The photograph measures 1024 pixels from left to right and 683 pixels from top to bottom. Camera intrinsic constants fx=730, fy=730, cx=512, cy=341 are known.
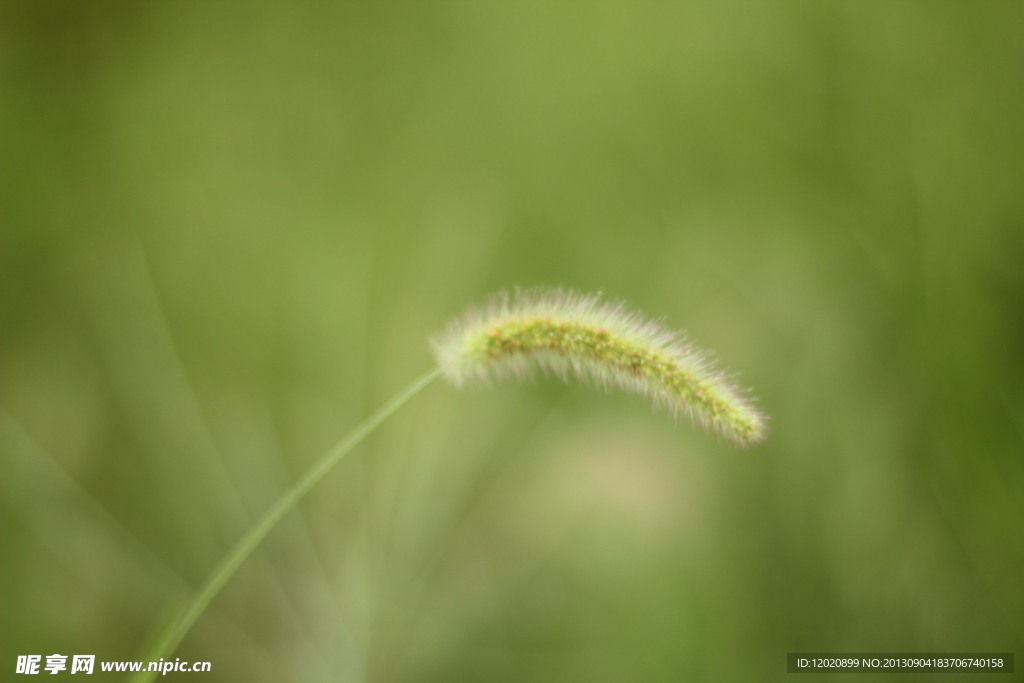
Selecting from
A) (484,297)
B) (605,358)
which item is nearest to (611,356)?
(605,358)

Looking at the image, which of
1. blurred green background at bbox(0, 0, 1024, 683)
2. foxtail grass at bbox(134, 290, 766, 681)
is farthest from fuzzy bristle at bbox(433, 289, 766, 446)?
blurred green background at bbox(0, 0, 1024, 683)

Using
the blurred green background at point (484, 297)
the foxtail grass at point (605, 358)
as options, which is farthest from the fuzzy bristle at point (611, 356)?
the blurred green background at point (484, 297)

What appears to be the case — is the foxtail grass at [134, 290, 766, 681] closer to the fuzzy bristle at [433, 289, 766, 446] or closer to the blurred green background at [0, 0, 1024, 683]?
the fuzzy bristle at [433, 289, 766, 446]

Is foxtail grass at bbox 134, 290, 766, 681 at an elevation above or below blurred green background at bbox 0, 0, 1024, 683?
below

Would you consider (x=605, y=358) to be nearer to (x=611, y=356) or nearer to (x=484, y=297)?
(x=611, y=356)

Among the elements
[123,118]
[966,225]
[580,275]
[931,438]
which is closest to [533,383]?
[580,275]

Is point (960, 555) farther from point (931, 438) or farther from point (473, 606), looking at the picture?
point (473, 606)
